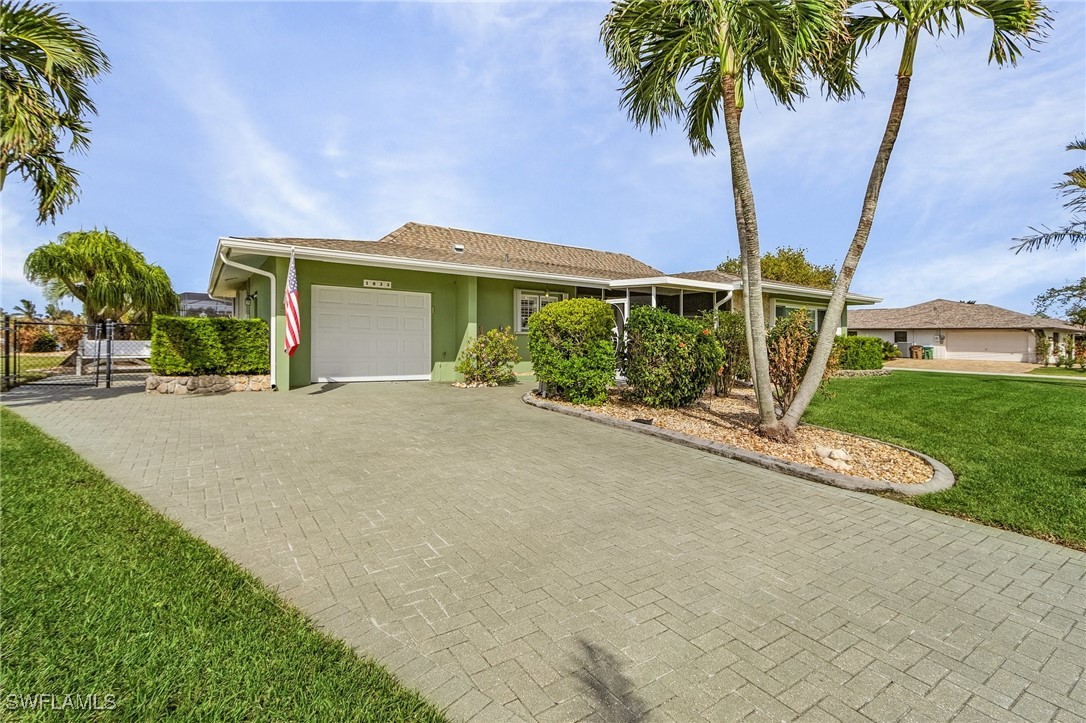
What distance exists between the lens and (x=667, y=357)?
829cm

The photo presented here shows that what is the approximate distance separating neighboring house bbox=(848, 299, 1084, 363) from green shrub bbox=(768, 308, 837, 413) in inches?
1628

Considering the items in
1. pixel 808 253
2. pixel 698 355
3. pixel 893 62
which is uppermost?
pixel 808 253

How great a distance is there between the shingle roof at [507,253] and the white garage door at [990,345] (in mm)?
31877

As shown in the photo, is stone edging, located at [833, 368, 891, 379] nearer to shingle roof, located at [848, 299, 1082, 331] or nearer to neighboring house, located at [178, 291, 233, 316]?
neighboring house, located at [178, 291, 233, 316]

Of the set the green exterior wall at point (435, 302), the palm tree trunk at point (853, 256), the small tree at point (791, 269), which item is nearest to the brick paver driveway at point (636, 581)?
the palm tree trunk at point (853, 256)

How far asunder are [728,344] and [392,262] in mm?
7796

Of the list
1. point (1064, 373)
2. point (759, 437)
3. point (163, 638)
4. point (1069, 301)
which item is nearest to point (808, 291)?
point (759, 437)

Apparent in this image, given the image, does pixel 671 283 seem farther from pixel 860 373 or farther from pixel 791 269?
pixel 791 269

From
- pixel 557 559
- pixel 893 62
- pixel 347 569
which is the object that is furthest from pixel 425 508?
pixel 893 62

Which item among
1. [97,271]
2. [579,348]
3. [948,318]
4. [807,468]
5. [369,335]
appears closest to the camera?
[807,468]

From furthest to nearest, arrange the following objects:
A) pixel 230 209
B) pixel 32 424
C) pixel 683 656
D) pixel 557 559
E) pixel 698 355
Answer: pixel 230 209 → pixel 698 355 → pixel 32 424 → pixel 557 559 → pixel 683 656

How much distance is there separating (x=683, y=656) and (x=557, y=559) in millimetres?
1117

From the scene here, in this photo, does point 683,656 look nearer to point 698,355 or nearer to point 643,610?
point 643,610

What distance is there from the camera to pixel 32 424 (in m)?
7.02
